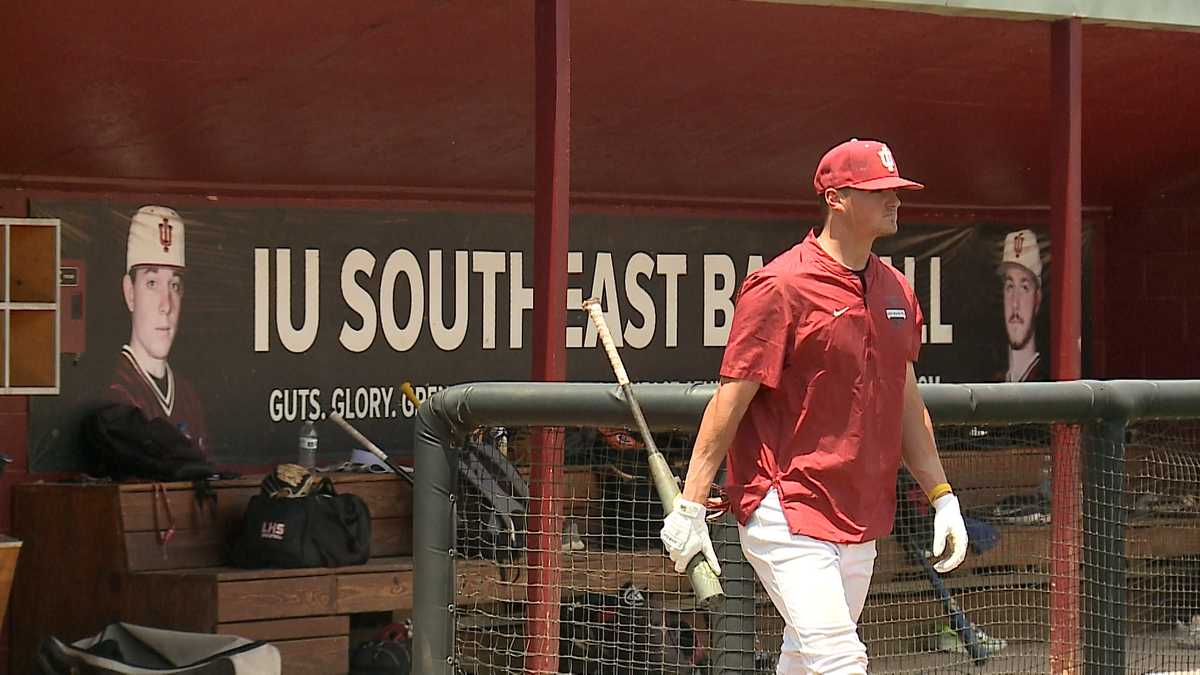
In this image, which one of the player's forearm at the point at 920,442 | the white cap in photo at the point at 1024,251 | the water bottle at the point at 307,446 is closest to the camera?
the player's forearm at the point at 920,442

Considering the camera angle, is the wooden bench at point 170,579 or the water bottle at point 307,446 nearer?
the wooden bench at point 170,579

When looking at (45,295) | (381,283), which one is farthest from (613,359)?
(381,283)

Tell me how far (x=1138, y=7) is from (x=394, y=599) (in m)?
3.78

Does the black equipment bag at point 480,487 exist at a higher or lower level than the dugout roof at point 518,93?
lower

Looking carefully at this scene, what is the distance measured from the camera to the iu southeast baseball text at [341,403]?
8.20m

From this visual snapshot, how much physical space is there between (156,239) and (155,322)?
0.37m

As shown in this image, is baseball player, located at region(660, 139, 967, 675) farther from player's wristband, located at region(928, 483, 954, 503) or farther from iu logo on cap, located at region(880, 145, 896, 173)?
player's wristband, located at region(928, 483, 954, 503)

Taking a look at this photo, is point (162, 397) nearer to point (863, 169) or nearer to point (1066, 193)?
point (1066, 193)

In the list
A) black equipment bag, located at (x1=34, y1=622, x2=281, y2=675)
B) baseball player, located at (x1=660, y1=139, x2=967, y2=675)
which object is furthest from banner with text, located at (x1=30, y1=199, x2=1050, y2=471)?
baseball player, located at (x1=660, y1=139, x2=967, y2=675)

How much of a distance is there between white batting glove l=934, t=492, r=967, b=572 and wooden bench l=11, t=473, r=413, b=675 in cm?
316

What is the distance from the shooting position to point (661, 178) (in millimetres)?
8906

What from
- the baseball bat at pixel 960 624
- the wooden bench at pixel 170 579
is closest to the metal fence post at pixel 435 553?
the baseball bat at pixel 960 624

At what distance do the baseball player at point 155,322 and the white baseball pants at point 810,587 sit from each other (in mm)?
4429

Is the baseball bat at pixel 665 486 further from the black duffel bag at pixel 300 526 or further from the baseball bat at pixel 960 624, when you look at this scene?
the black duffel bag at pixel 300 526
